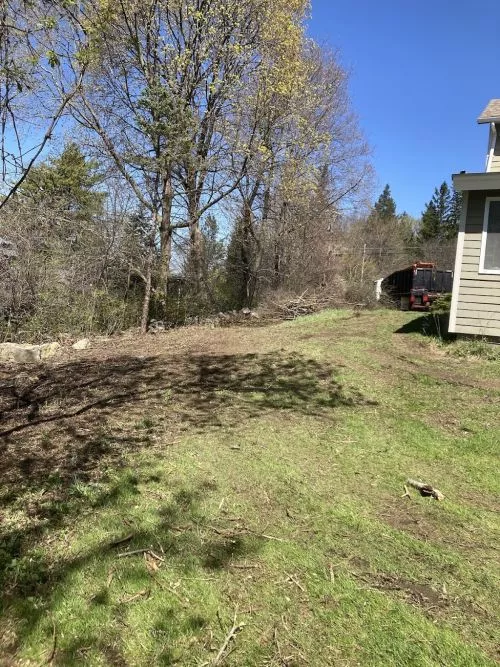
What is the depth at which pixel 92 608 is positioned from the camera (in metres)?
2.44

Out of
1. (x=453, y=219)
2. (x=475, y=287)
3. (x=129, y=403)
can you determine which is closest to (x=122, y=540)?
(x=129, y=403)

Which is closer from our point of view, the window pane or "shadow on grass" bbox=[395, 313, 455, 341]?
the window pane

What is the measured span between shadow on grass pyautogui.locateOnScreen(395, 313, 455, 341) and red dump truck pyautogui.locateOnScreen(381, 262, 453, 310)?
7.97m

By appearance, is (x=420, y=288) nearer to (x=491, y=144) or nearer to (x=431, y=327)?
(x=491, y=144)

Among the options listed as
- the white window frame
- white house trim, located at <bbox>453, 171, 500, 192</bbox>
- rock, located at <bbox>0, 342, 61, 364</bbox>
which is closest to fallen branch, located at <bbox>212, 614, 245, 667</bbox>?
rock, located at <bbox>0, 342, 61, 364</bbox>

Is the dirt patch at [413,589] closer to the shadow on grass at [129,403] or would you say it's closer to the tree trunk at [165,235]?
the shadow on grass at [129,403]

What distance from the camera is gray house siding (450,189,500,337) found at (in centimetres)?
861

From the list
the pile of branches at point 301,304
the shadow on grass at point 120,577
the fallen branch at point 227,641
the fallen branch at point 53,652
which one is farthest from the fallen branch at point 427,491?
the pile of branches at point 301,304

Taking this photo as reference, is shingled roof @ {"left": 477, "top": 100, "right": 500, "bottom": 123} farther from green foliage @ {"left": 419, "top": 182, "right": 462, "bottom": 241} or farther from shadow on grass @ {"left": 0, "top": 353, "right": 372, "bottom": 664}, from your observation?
green foliage @ {"left": 419, "top": 182, "right": 462, "bottom": 241}

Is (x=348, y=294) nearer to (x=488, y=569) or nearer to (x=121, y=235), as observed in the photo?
(x=121, y=235)

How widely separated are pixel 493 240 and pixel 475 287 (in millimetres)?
840

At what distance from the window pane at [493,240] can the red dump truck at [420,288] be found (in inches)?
396

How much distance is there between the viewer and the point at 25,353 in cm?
808

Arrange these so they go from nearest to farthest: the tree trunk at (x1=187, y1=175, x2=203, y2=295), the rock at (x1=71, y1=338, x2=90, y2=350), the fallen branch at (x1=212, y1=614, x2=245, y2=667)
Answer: the fallen branch at (x1=212, y1=614, x2=245, y2=667), the rock at (x1=71, y1=338, x2=90, y2=350), the tree trunk at (x1=187, y1=175, x2=203, y2=295)
